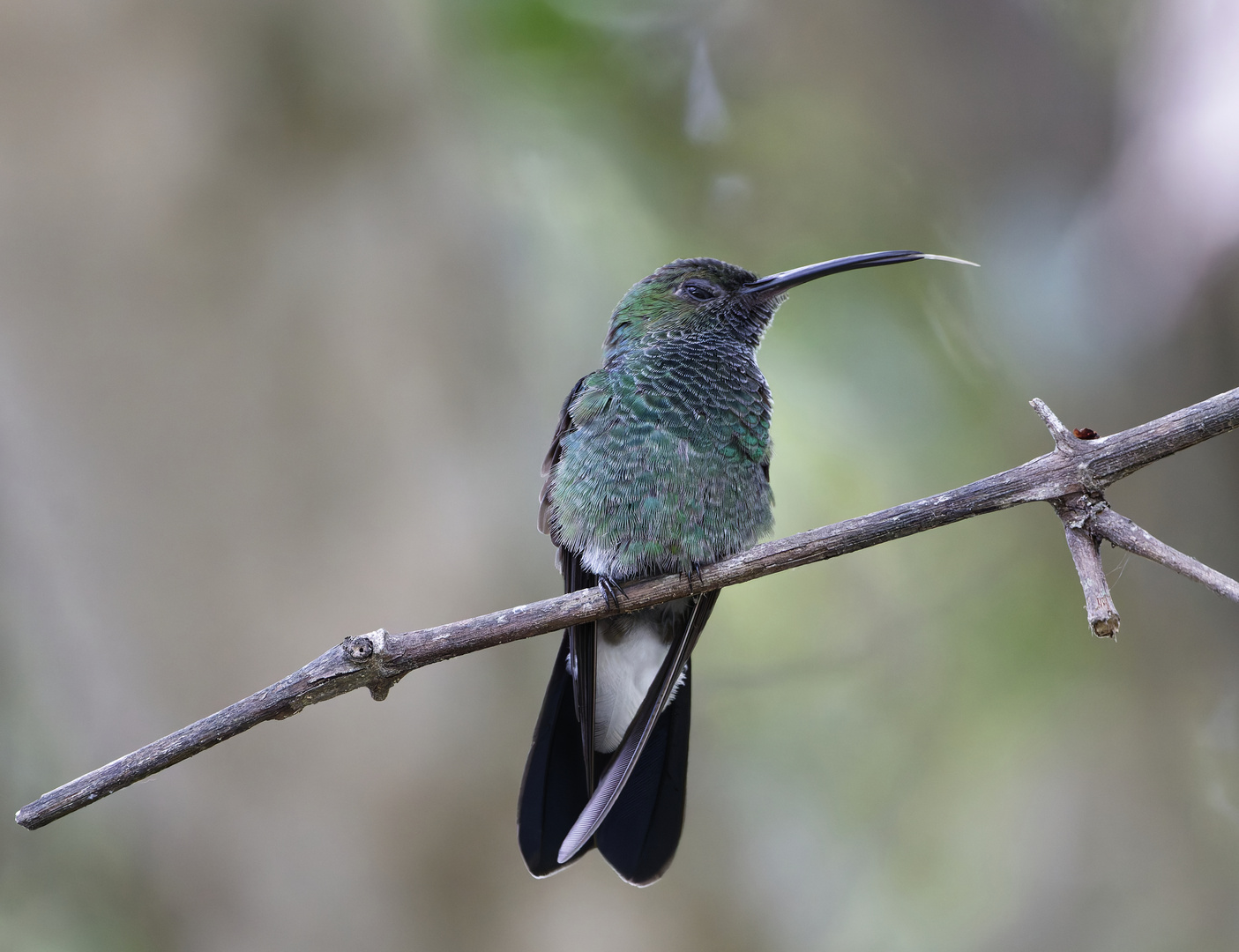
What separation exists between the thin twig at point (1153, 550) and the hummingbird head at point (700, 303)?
5.52ft

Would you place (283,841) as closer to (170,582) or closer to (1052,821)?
(170,582)

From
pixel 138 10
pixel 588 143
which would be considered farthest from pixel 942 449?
pixel 138 10

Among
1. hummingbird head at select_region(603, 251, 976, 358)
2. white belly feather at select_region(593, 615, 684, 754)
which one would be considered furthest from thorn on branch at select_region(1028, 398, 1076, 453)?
white belly feather at select_region(593, 615, 684, 754)

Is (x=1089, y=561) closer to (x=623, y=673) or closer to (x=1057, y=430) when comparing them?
(x=1057, y=430)

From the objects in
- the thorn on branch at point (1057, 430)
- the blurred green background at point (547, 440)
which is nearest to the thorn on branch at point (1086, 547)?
the thorn on branch at point (1057, 430)

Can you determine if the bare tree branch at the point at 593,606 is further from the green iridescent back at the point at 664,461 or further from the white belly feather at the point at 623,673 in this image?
the white belly feather at the point at 623,673

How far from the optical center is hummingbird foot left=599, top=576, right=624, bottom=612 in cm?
234

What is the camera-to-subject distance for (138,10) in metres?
4.42

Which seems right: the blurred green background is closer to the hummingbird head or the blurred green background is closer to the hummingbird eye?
the hummingbird head

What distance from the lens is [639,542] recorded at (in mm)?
2816

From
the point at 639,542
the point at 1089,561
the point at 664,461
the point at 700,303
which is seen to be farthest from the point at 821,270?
the point at 1089,561

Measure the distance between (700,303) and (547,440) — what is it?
169cm

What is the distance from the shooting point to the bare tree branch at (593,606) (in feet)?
5.65

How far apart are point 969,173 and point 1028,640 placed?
268 centimetres
